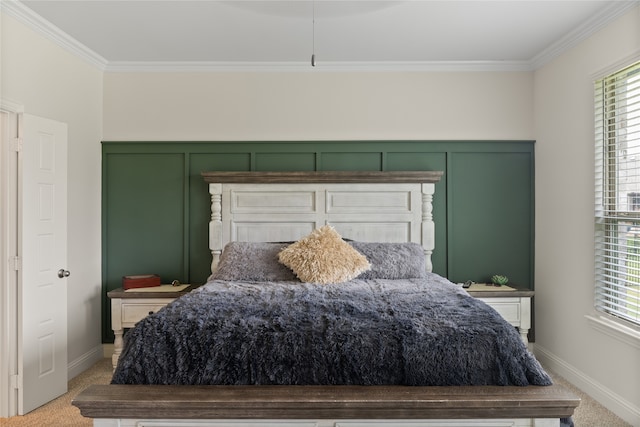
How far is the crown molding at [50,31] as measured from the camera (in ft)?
9.55

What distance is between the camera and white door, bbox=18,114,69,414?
292 centimetres

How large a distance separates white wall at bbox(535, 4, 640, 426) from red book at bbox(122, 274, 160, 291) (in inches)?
138

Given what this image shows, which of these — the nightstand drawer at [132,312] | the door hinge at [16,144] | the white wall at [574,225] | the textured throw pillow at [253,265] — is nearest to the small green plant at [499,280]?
the white wall at [574,225]

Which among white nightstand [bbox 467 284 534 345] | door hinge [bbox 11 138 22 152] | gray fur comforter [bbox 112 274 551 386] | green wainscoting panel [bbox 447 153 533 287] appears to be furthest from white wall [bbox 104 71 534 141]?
gray fur comforter [bbox 112 274 551 386]

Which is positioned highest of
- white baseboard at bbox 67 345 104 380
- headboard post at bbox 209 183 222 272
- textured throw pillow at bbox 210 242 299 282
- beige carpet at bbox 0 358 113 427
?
headboard post at bbox 209 183 222 272

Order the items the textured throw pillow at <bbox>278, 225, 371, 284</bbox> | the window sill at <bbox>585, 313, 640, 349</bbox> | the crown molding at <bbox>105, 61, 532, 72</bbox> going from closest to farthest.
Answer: the window sill at <bbox>585, 313, 640, 349</bbox> → the textured throw pillow at <bbox>278, 225, 371, 284</bbox> → the crown molding at <bbox>105, 61, 532, 72</bbox>

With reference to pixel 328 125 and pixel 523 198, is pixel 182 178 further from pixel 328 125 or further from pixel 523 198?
pixel 523 198

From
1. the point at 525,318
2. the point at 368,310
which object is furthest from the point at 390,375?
the point at 525,318

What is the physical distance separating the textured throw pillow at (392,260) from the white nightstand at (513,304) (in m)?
0.61

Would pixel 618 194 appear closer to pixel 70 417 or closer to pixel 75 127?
pixel 70 417

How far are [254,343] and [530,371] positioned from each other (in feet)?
4.01

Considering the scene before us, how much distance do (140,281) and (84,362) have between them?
0.83 meters

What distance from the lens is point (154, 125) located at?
163 inches

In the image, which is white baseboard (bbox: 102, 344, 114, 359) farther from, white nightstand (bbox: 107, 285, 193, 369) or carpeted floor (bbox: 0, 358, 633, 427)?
carpeted floor (bbox: 0, 358, 633, 427)
